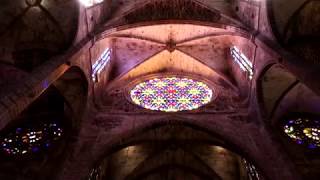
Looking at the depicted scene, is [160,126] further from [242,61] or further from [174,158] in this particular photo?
[242,61]

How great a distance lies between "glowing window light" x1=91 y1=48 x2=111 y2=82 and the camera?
13919mm

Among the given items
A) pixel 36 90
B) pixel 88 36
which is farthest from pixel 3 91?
pixel 88 36

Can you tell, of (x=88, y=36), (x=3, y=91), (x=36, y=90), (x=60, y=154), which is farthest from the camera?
(x=88, y=36)

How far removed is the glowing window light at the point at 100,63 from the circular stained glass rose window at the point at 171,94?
145cm

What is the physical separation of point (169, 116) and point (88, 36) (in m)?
3.46

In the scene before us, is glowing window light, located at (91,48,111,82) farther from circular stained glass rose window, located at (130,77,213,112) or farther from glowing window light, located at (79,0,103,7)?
glowing window light, located at (79,0,103,7)

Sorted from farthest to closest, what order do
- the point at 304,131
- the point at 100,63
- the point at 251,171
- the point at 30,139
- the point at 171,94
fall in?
the point at 171,94, the point at 100,63, the point at 304,131, the point at 30,139, the point at 251,171

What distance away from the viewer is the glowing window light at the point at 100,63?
45.7 feet

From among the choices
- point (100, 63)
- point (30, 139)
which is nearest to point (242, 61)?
point (100, 63)

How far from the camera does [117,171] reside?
13.3 meters

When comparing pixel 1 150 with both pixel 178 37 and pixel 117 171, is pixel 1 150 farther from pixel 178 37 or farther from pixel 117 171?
pixel 178 37

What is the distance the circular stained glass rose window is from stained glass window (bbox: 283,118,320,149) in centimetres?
285

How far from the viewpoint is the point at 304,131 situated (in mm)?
13164

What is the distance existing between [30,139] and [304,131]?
8.57 metres
